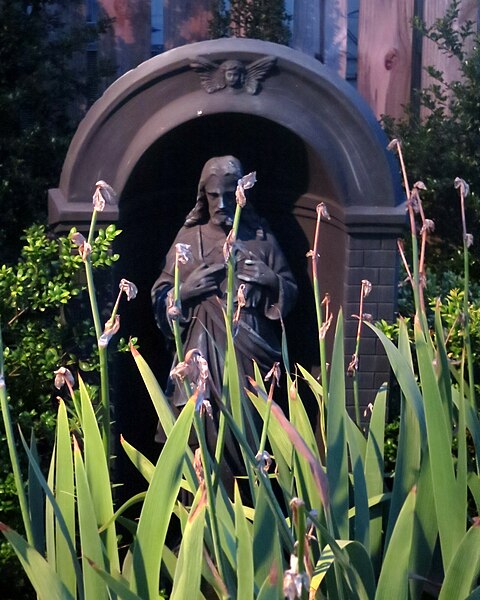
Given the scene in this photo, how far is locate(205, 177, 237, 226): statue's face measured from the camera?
2.63 metres


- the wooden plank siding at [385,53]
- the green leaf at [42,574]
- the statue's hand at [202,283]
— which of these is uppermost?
the wooden plank siding at [385,53]

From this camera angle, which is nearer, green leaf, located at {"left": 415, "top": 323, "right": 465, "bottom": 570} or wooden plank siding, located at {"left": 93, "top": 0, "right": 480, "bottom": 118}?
green leaf, located at {"left": 415, "top": 323, "right": 465, "bottom": 570}

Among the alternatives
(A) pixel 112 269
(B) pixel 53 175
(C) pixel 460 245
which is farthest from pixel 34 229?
(C) pixel 460 245

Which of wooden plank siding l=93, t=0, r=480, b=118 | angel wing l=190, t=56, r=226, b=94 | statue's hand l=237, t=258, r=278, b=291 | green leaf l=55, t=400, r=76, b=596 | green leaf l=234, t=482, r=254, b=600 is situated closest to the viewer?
green leaf l=234, t=482, r=254, b=600

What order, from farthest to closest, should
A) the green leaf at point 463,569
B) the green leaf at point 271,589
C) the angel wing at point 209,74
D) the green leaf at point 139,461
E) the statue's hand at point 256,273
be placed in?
1. the statue's hand at point 256,273
2. the angel wing at point 209,74
3. the green leaf at point 139,461
4. the green leaf at point 463,569
5. the green leaf at point 271,589

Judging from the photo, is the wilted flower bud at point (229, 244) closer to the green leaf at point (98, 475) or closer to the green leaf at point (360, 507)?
the green leaf at point (98, 475)

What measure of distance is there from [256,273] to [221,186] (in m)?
0.27

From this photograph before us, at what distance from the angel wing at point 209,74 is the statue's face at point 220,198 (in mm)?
257

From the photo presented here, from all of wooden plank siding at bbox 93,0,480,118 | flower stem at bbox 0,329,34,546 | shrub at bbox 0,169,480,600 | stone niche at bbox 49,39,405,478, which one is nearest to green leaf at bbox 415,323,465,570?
shrub at bbox 0,169,480,600

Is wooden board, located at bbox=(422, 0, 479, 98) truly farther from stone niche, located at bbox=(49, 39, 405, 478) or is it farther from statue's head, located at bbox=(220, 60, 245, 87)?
statue's head, located at bbox=(220, 60, 245, 87)

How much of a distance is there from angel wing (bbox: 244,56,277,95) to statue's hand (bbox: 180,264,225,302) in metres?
0.51

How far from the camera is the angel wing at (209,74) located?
252 cm

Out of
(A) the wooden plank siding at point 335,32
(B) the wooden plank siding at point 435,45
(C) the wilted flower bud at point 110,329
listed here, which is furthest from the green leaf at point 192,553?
(B) the wooden plank siding at point 435,45

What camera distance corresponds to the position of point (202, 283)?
8.62ft
